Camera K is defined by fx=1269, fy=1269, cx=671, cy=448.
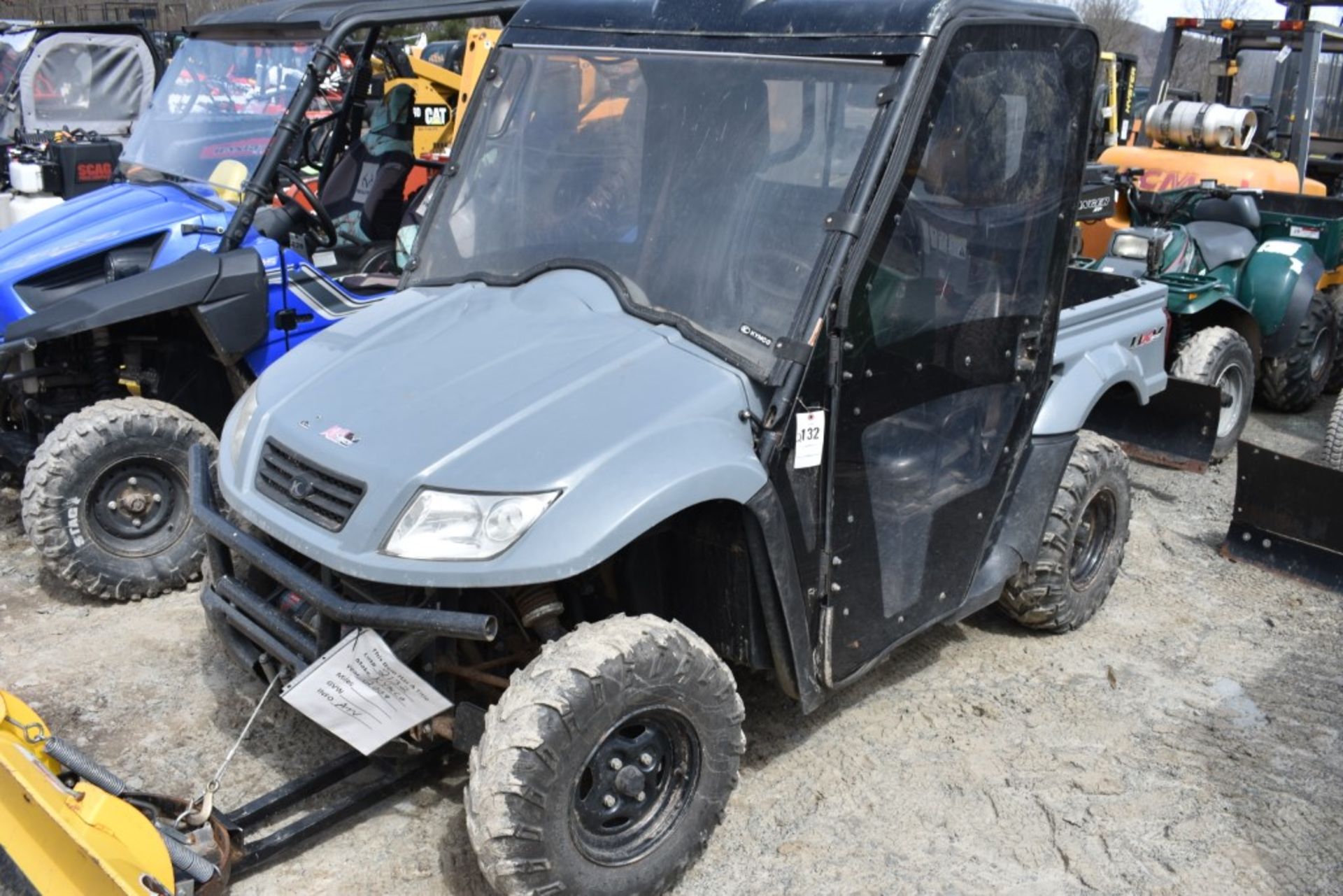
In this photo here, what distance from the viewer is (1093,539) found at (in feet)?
15.8

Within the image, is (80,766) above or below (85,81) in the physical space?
below

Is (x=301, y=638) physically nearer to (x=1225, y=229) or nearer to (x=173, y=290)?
(x=173, y=290)

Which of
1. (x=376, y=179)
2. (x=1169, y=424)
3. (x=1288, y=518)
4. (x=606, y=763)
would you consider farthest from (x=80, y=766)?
(x=1169, y=424)

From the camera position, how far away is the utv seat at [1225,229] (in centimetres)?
754

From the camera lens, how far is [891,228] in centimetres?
322

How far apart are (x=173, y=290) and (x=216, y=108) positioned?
4.73 ft

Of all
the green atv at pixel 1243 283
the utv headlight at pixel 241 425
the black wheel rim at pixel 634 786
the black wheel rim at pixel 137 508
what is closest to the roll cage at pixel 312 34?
the black wheel rim at pixel 137 508

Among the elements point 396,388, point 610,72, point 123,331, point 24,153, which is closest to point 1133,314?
point 610,72

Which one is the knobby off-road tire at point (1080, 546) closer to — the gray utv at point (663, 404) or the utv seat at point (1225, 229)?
the gray utv at point (663, 404)

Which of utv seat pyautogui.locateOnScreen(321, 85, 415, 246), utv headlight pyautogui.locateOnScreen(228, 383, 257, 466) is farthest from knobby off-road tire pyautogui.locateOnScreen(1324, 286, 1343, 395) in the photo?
utv headlight pyautogui.locateOnScreen(228, 383, 257, 466)

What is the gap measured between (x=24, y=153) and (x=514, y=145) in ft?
20.3

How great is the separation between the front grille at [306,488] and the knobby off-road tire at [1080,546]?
7.99 ft

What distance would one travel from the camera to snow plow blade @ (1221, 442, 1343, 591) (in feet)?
17.0

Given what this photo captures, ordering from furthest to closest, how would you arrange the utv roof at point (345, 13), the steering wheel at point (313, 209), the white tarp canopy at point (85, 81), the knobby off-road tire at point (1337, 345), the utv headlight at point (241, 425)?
the white tarp canopy at point (85, 81), the knobby off-road tire at point (1337, 345), the steering wheel at point (313, 209), the utv roof at point (345, 13), the utv headlight at point (241, 425)
